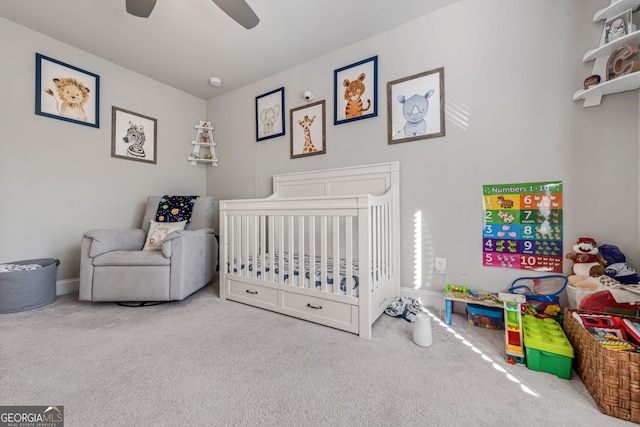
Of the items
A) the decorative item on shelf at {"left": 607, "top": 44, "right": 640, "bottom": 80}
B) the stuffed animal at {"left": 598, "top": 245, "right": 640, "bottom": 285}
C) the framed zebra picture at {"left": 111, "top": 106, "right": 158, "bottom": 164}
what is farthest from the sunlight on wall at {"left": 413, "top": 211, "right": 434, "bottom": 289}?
the framed zebra picture at {"left": 111, "top": 106, "right": 158, "bottom": 164}

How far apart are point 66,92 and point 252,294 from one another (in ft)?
9.04

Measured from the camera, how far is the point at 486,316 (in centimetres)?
167

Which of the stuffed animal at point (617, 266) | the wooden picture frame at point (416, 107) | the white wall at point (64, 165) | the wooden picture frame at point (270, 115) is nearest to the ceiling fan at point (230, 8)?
the wooden picture frame at point (270, 115)

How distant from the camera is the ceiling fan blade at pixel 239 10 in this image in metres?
1.54

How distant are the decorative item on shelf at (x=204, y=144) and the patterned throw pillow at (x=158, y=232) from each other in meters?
1.13

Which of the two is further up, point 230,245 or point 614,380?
point 230,245

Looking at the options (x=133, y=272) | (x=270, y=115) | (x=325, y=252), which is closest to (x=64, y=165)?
(x=133, y=272)

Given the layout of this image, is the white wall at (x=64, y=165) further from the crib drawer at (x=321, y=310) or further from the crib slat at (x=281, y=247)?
the crib drawer at (x=321, y=310)

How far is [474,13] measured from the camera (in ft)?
6.15

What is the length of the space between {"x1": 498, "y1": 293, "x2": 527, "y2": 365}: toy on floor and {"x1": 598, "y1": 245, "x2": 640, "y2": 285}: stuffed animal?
21.5 inches

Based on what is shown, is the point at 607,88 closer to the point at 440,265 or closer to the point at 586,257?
the point at 586,257

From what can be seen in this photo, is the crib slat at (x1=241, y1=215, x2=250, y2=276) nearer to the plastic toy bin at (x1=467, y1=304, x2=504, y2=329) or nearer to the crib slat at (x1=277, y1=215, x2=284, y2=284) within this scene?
the crib slat at (x1=277, y1=215, x2=284, y2=284)

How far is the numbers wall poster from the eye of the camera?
1.65 metres

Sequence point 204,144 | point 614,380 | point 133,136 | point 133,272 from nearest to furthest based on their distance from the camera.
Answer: point 614,380 → point 133,272 → point 133,136 → point 204,144
